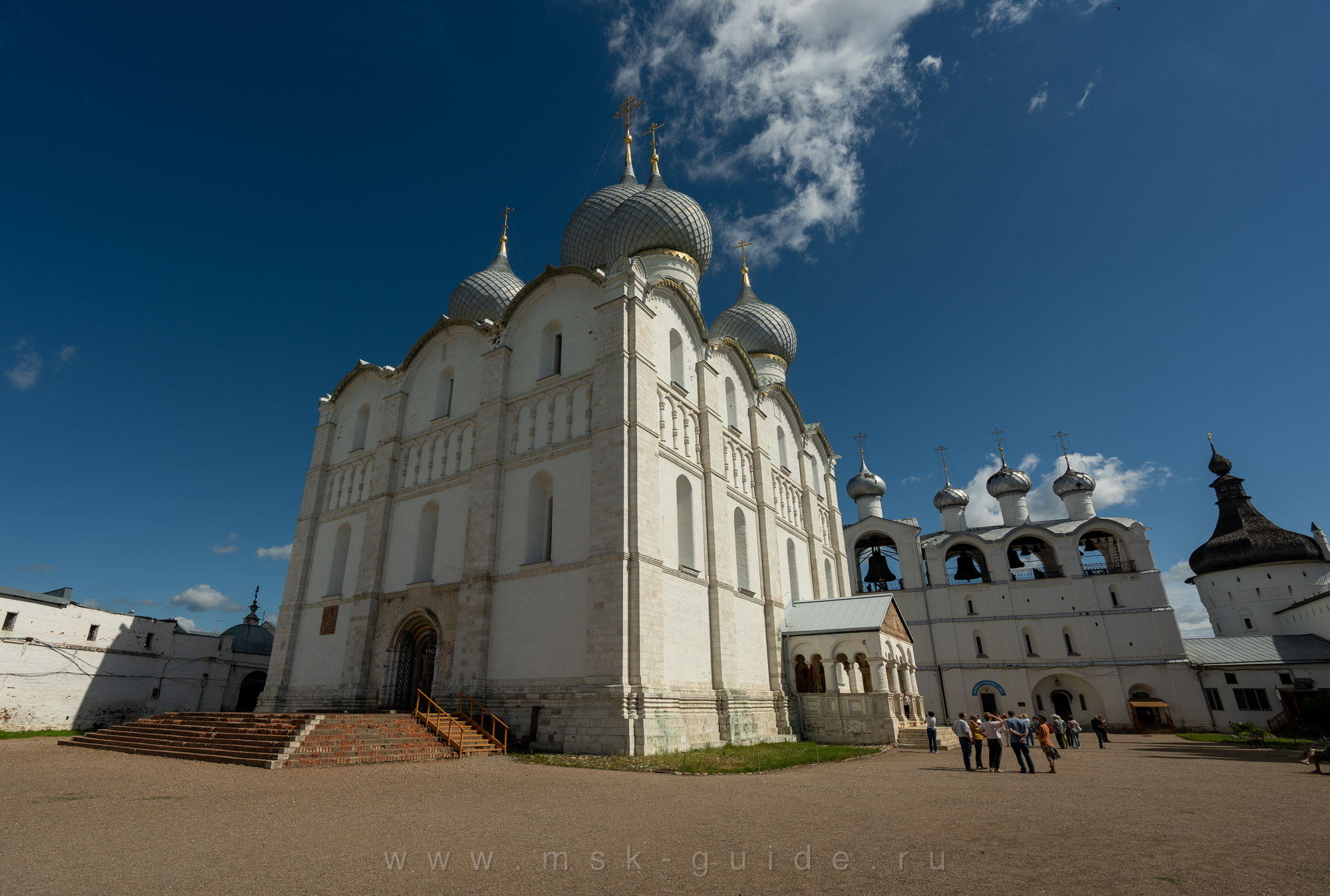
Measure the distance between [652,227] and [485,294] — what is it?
7.41m

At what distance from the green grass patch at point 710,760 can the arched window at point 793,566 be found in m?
9.69

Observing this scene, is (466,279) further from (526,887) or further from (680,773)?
(526,887)

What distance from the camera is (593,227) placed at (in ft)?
86.4

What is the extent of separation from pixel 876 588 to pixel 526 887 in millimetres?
35019

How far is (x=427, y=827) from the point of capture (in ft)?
22.5

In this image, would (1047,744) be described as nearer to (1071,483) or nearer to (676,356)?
(676,356)

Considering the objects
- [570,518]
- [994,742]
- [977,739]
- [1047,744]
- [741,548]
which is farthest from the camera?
[741,548]

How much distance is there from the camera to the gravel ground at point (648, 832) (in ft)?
16.7

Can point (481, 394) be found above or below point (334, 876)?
above

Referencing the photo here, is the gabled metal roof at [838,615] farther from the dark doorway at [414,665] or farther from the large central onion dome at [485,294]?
the large central onion dome at [485,294]

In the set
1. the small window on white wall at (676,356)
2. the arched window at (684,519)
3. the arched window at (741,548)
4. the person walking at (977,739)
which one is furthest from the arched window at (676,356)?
the person walking at (977,739)

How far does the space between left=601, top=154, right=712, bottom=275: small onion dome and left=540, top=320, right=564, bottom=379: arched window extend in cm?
548

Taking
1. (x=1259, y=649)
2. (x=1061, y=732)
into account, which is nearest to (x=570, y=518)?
(x=1061, y=732)

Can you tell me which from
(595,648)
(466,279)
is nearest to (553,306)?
(466,279)
